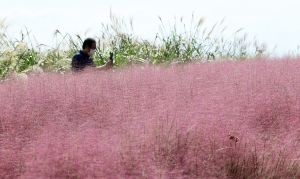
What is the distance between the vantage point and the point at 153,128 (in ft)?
10.7

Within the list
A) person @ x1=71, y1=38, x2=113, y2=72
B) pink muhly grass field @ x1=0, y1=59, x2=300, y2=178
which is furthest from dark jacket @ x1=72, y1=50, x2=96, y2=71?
pink muhly grass field @ x1=0, y1=59, x2=300, y2=178

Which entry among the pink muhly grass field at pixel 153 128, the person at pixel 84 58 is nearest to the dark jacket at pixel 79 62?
the person at pixel 84 58

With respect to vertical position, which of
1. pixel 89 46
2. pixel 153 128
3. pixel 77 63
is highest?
pixel 89 46

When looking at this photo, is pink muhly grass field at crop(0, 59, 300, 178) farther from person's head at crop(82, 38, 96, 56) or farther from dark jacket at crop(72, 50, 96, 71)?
person's head at crop(82, 38, 96, 56)

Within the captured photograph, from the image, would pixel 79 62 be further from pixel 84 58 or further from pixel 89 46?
pixel 89 46

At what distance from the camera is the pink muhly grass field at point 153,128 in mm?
2932

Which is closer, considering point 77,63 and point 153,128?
point 153,128

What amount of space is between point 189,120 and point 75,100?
122 cm

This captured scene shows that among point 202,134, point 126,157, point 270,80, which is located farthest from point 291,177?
point 270,80

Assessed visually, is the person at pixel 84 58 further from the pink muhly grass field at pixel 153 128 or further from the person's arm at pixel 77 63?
the pink muhly grass field at pixel 153 128

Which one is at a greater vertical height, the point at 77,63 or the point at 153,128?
the point at 77,63

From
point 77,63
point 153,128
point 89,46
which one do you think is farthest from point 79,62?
point 153,128

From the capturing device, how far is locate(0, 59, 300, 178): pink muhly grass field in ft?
9.62

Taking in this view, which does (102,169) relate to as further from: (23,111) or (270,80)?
(270,80)
